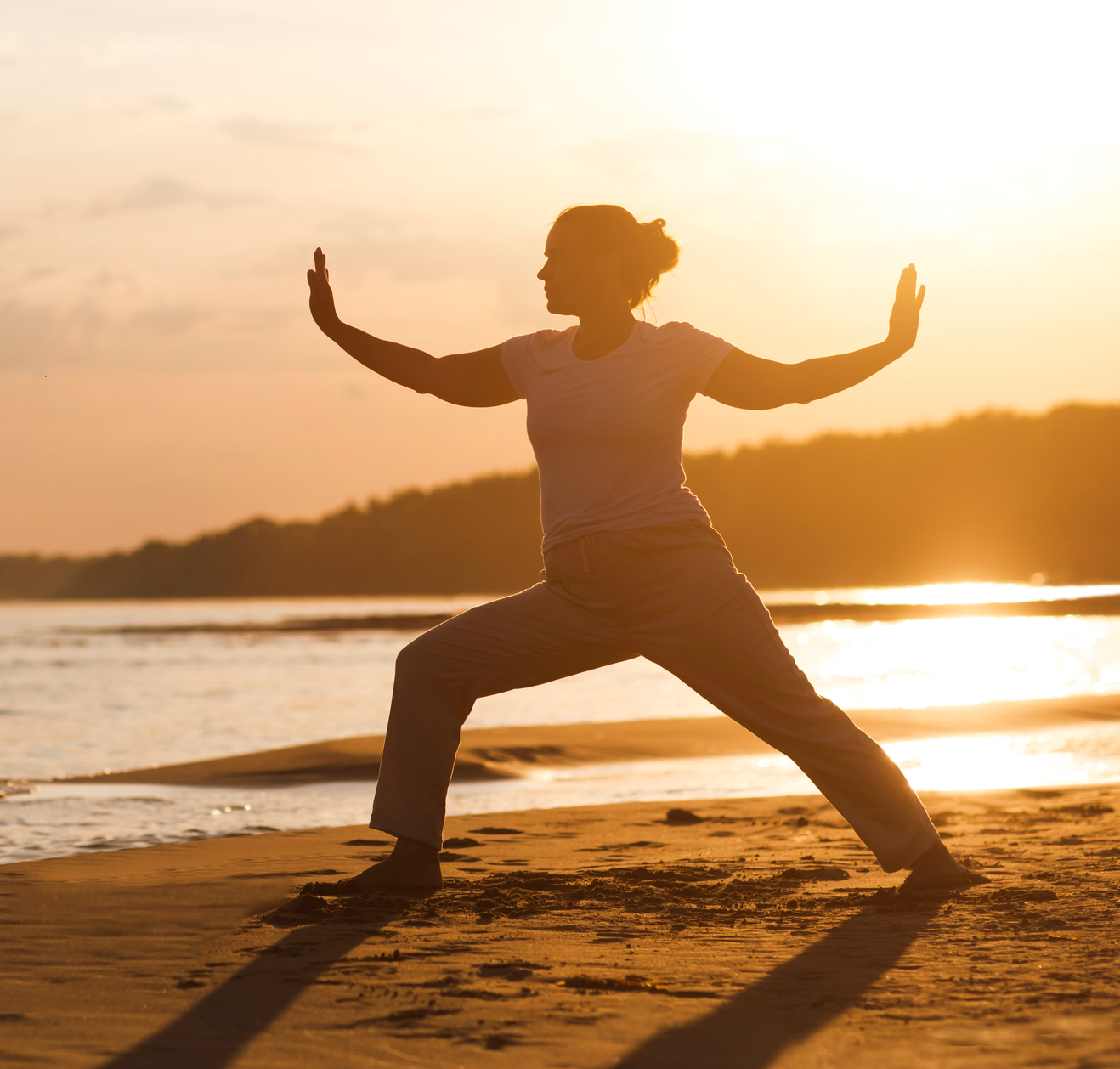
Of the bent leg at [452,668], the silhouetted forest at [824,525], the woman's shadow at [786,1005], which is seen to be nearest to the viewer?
the woman's shadow at [786,1005]

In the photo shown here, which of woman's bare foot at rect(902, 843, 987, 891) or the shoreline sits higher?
woman's bare foot at rect(902, 843, 987, 891)

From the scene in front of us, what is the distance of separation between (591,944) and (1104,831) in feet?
10.1

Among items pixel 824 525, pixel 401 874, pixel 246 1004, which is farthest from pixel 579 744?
pixel 824 525

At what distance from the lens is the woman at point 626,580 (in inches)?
170

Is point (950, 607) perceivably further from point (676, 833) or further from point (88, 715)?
point (676, 833)

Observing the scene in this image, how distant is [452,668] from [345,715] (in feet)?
33.9

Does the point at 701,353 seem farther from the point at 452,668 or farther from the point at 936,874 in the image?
the point at 936,874

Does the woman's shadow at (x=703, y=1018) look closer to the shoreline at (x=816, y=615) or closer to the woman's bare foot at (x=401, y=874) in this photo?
the woman's bare foot at (x=401, y=874)

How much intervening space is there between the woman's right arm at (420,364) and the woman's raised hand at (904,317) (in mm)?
1248

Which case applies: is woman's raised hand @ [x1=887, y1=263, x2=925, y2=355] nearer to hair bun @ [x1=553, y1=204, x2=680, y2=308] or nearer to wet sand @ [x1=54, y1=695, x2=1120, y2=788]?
hair bun @ [x1=553, y1=204, x2=680, y2=308]

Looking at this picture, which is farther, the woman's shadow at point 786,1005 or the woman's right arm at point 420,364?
the woman's right arm at point 420,364

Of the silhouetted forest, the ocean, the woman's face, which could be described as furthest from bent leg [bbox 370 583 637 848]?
the silhouetted forest

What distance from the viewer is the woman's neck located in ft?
14.7

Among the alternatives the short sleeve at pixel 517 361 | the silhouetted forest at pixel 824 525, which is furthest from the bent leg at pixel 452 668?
the silhouetted forest at pixel 824 525
